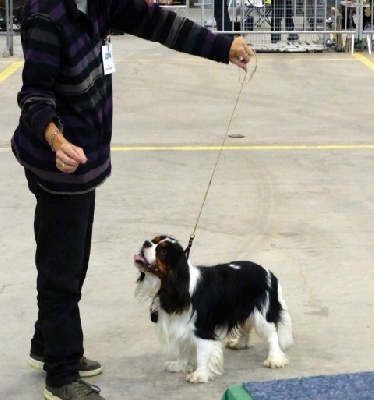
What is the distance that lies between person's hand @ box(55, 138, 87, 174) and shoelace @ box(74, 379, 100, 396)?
1.05m

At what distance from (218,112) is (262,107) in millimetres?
593

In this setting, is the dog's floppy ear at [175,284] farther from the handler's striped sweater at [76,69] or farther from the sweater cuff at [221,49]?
the sweater cuff at [221,49]

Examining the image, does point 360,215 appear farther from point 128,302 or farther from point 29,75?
point 29,75

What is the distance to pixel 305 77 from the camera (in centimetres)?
1291

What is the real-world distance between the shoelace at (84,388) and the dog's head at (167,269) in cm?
44

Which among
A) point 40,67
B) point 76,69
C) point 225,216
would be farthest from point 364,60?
point 40,67

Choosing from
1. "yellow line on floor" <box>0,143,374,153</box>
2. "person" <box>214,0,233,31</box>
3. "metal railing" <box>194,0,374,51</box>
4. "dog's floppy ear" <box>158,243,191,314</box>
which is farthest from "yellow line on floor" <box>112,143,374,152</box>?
"person" <box>214,0,233,31</box>

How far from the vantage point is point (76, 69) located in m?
3.65

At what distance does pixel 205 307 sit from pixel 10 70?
1010 centimetres

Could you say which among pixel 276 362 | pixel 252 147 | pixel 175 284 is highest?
pixel 175 284

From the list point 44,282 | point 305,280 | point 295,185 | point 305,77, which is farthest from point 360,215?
point 305,77

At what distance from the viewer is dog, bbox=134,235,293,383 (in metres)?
4.01

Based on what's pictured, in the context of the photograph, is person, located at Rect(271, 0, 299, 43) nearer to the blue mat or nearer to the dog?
the dog

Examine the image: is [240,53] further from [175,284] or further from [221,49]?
[175,284]
